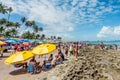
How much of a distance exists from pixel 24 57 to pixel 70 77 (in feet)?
17.6

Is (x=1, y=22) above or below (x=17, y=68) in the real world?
above

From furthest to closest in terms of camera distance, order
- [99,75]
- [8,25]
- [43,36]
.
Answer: [43,36] → [8,25] → [99,75]

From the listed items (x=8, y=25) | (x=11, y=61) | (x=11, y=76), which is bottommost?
(x=11, y=76)

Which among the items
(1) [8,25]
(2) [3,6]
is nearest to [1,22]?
(1) [8,25]

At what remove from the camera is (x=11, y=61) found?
14438 mm

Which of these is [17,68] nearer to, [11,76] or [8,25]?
[11,76]

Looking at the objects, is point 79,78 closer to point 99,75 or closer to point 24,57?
point 99,75

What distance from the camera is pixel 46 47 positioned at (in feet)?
51.7

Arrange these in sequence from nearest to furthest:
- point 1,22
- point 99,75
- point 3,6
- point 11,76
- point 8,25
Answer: point 99,75
point 11,76
point 3,6
point 1,22
point 8,25

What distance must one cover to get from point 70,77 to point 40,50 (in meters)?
5.91

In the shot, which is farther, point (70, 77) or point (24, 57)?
point (24, 57)

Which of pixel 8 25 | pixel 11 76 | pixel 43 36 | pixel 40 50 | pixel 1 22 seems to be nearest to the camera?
pixel 11 76

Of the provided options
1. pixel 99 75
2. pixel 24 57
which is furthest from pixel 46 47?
pixel 99 75

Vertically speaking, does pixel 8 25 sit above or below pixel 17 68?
above
